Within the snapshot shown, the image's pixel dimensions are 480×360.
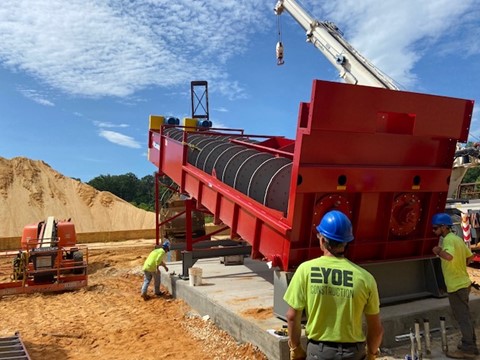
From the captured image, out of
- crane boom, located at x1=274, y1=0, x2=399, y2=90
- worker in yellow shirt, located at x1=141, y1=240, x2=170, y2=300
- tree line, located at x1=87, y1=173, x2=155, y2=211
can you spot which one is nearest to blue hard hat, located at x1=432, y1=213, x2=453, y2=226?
worker in yellow shirt, located at x1=141, y1=240, x2=170, y2=300

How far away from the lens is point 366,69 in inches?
660

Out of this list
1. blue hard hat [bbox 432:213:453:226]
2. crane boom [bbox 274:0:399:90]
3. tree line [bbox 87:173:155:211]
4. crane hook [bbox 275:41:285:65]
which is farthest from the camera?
tree line [bbox 87:173:155:211]

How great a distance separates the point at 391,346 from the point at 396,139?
2.57 m

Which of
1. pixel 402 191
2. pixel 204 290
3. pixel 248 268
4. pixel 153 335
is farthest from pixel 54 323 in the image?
pixel 402 191

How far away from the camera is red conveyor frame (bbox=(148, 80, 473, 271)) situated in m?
4.99

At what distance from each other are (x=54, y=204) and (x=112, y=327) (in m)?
23.7

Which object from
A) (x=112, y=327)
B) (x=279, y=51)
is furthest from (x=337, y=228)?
(x=279, y=51)

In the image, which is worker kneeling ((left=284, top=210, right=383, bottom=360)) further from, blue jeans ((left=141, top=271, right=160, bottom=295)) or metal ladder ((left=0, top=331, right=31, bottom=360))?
blue jeans ((left=141, top=271, right=160, bottom=295))

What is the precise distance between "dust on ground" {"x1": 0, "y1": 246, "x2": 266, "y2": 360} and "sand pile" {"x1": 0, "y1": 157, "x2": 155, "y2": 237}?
1746cm

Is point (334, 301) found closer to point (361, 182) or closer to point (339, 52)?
point (361, 182)

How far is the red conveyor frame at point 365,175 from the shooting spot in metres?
4.99

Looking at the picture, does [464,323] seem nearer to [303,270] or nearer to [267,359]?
[267,359]

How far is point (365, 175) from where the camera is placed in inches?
213

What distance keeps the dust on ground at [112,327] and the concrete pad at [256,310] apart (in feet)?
0.55
